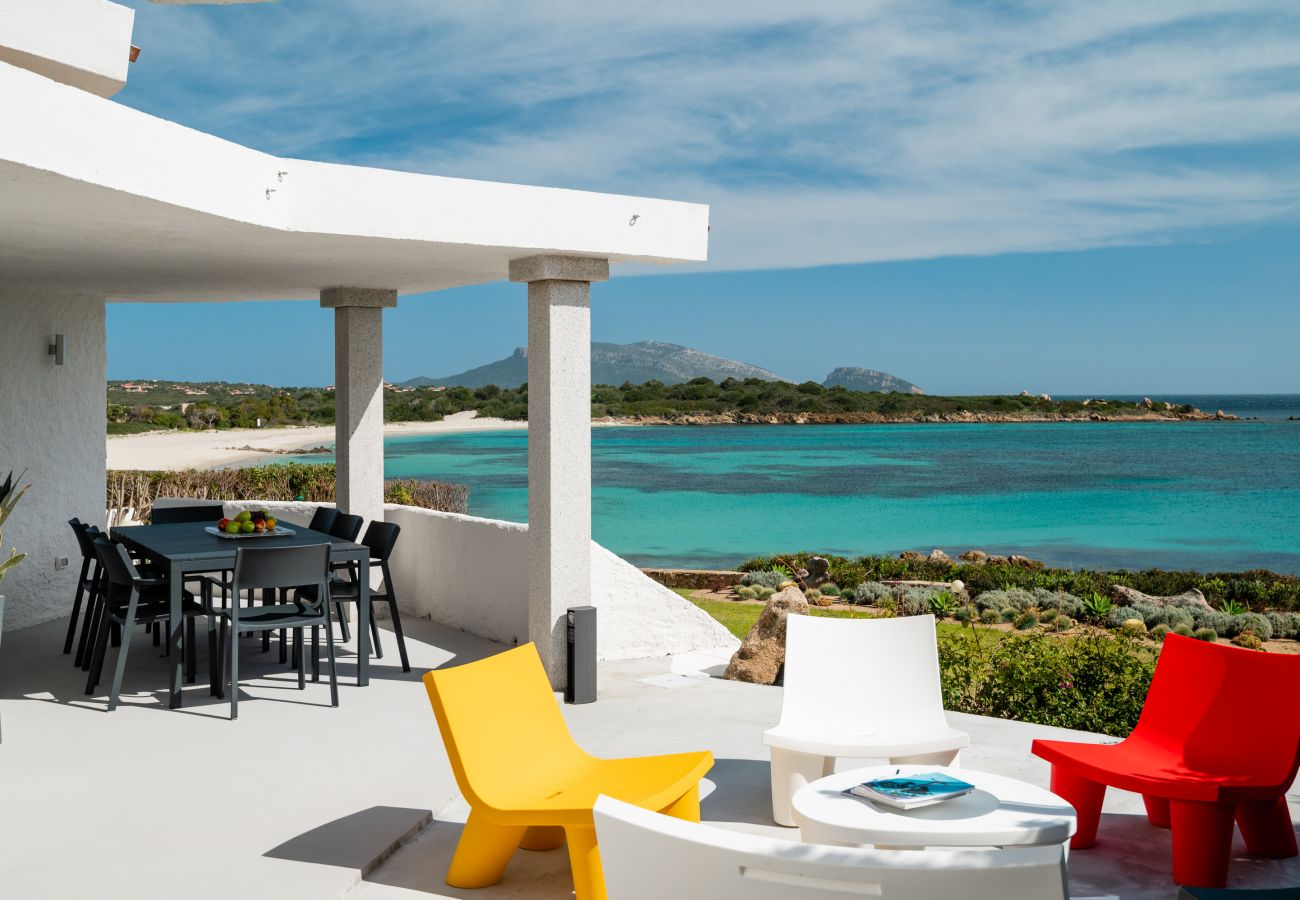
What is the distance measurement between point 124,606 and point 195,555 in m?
0.68

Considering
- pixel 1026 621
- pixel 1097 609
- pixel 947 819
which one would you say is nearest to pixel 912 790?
pixel 947 819

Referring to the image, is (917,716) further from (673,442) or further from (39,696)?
(673,442)

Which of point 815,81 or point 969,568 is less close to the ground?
point 815,81

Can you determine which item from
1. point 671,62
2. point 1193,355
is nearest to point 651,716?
point 671,62

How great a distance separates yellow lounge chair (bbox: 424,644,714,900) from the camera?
3795 millimetres

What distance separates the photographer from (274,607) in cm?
665

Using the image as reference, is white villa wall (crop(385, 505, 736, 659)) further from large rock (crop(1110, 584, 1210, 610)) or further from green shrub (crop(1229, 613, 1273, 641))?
large rock (crop(1110, 584, 1210, 610))

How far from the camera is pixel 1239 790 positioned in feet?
13.3

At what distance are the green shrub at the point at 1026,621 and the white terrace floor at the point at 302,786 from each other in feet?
22.0

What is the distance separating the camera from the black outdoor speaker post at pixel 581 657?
6.77m

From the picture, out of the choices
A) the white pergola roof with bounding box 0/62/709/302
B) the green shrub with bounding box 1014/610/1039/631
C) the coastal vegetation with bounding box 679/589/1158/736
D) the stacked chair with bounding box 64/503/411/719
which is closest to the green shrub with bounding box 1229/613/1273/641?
the green shrub with bounding box 1014/610/1039/631

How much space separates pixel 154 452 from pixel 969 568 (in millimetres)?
32902

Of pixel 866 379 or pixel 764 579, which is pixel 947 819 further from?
pixel 866 379

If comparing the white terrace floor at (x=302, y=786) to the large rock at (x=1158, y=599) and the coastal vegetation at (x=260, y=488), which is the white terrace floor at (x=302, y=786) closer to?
the large rock at (x=1158, y=599)
